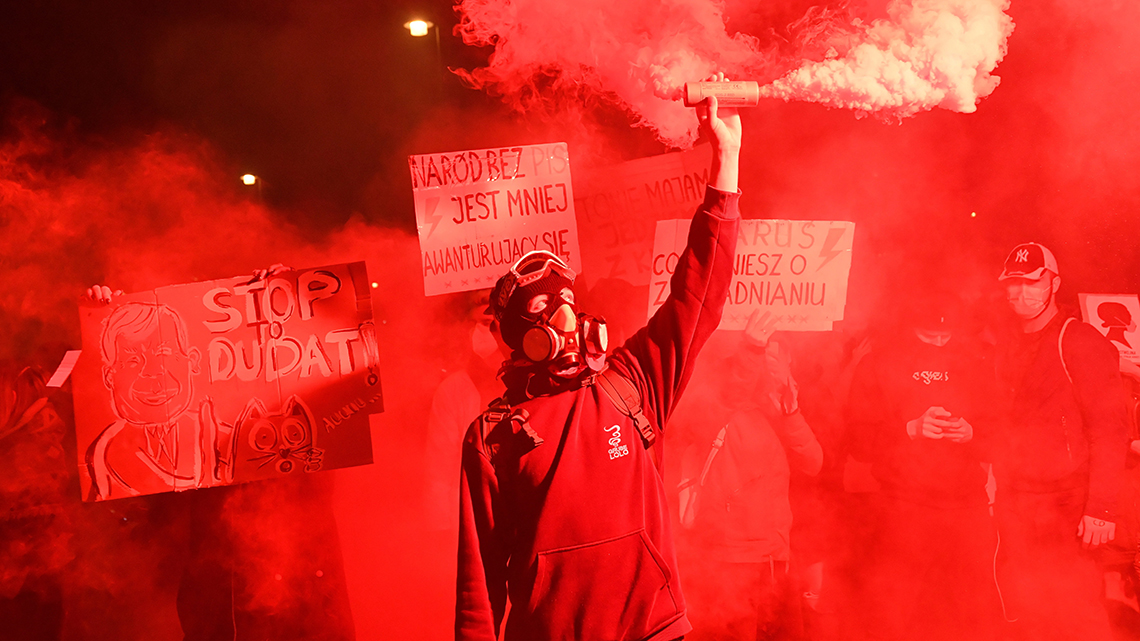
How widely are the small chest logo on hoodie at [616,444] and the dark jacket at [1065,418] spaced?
272 cm

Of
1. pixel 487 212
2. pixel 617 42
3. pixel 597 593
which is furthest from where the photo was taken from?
pixel 487 212

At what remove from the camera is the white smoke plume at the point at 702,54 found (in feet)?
9.78

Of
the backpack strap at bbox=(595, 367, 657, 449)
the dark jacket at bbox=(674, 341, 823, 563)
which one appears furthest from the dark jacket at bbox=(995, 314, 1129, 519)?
the backpack strap at bbox=(595, 367, 657, 449)

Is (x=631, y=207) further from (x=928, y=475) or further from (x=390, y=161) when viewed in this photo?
(x=928, y=475)

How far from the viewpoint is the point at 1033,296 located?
4023 mm

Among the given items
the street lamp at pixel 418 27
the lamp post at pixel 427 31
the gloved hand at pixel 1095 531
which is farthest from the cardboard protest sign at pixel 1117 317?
the street lamp at pixel 418 27

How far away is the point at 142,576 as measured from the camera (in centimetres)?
388

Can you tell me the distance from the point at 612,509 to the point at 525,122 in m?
2.48

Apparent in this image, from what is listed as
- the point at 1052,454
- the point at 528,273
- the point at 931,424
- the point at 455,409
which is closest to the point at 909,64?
the point at 528,273

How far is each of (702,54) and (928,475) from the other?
98.5 inches

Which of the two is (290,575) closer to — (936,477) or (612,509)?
(612,509)

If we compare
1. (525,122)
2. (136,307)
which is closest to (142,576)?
(136,307)

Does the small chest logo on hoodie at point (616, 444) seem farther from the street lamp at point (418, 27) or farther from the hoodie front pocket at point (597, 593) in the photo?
the street lamp at point (418, 27)

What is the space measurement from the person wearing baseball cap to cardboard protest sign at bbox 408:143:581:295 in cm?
250
